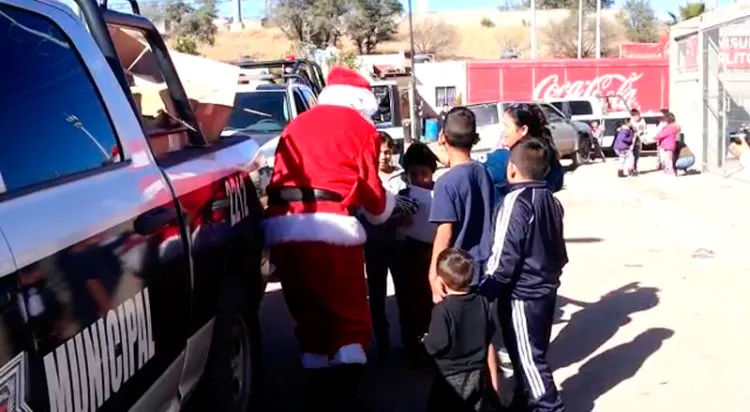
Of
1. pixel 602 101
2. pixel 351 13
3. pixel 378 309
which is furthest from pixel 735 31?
pixel 351 13

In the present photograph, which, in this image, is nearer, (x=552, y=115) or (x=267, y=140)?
(x=267, y=140)

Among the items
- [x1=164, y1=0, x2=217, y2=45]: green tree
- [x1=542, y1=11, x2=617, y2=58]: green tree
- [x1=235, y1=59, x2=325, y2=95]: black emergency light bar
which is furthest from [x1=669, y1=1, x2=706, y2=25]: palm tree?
[x1=235, y1=59, x2=325, y2=95]: black emergency light bar

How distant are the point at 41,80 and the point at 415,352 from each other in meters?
3.85

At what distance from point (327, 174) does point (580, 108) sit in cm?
2452

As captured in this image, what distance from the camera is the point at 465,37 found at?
8606 cm

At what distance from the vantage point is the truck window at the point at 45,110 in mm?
2623

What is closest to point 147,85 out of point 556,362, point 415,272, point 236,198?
point 236,198

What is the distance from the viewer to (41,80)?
2.95 meters

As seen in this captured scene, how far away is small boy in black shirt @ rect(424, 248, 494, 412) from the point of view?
15.4 feet

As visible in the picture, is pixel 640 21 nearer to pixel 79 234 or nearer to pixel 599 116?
pixel 599 116

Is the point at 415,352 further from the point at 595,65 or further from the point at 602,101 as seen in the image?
the point at 595,65

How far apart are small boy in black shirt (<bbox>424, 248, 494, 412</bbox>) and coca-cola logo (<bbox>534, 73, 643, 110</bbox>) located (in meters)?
32.5

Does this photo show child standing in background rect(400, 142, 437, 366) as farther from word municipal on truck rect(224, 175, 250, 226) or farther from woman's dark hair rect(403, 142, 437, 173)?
word municipal on truck rect(224, 175, 250, 226)

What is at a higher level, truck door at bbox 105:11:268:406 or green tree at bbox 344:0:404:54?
green tree at bbox 344:0:404:54
